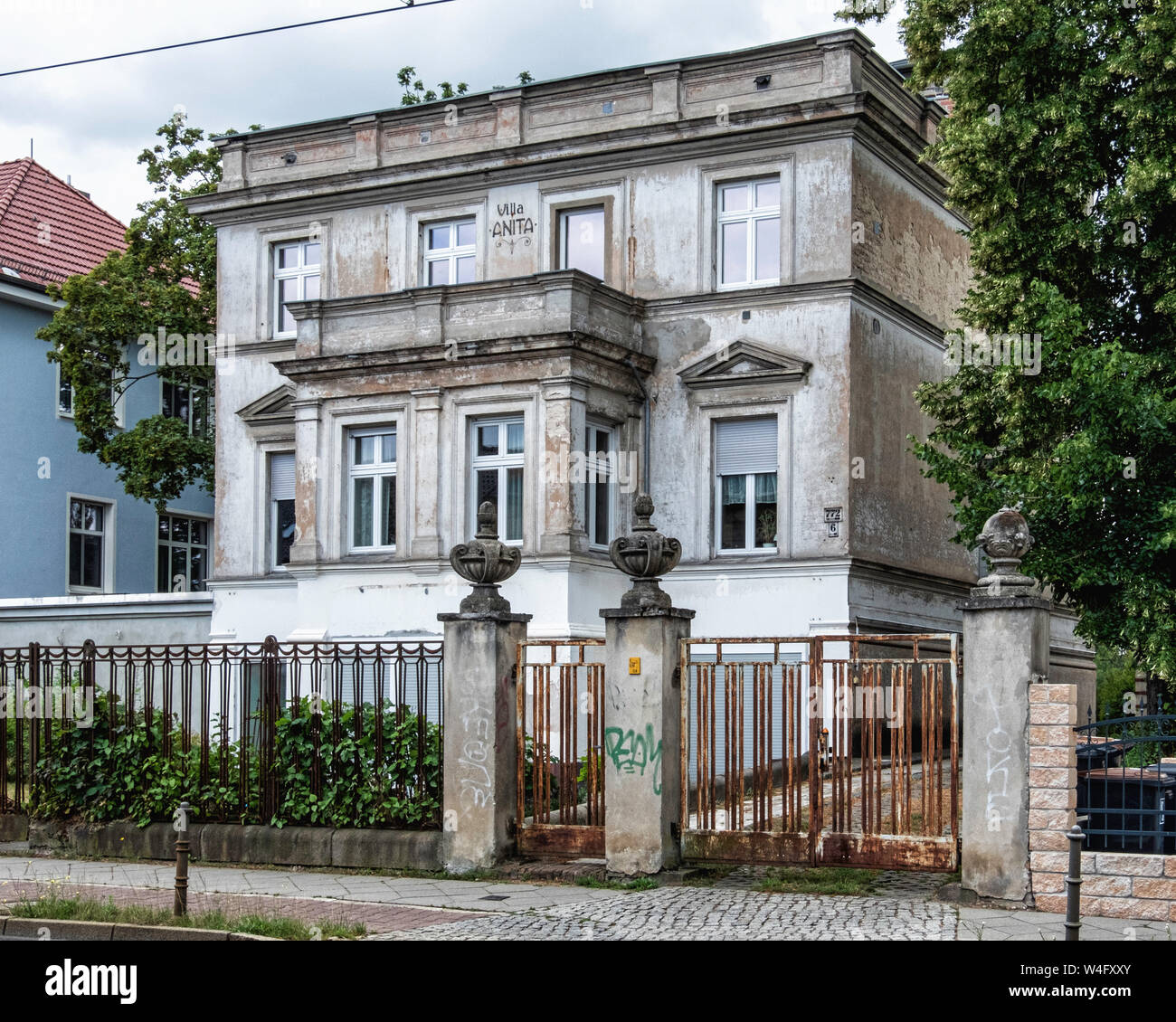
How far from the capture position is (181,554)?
1516 inches

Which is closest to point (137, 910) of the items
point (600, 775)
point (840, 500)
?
point (600, 775)

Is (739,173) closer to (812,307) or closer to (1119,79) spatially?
(812,307)

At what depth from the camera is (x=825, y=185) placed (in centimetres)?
2541

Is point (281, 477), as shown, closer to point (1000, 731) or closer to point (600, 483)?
point (600, 483)

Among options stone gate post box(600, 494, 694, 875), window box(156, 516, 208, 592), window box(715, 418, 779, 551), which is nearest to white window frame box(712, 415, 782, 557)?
window box(715, 418, 779, 551)

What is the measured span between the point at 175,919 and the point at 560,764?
4306 millimetres

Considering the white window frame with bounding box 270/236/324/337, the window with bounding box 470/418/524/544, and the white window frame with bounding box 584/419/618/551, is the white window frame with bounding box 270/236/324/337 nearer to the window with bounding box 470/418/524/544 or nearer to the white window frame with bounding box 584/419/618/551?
the window with bounding box 470/418/524/544

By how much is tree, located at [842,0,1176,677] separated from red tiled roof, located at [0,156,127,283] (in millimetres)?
20713

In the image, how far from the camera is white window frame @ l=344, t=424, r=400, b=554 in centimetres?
2655

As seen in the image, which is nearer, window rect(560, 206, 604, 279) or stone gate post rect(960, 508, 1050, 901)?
stone gate post rect(960, 508, 1050, 901)

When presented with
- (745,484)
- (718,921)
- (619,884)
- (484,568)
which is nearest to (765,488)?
(745,484)

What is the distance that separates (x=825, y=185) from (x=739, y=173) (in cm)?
156

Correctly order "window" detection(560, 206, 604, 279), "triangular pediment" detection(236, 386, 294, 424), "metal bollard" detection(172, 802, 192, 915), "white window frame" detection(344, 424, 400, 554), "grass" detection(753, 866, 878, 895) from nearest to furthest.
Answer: "metal bollard" detection(172, 802, 192, 915) → "grass" detection(753, 866, 878, 895) → "white window frame" detection(344, 424, 400, 554) → "window" detection(560, 206, 604, 279) → "triangular pediment" detection(236, 386, 294, 424)

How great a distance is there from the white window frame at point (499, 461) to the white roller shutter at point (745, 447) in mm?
3414
